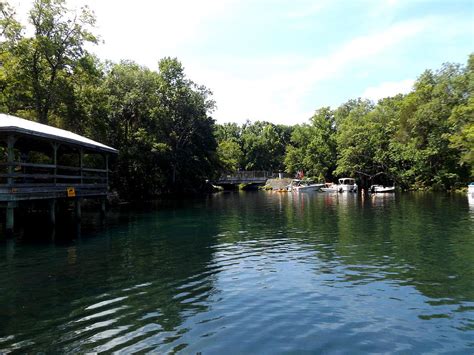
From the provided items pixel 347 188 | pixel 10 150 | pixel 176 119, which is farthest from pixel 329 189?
pixel 10 150

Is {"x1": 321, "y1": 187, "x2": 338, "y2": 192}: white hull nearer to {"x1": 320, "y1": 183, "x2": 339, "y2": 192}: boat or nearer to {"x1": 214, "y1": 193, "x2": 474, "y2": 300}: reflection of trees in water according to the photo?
{"x1": 320, "y1": 183, "x2": 339, "y2": 192}: boat

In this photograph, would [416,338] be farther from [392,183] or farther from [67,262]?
[392,183]

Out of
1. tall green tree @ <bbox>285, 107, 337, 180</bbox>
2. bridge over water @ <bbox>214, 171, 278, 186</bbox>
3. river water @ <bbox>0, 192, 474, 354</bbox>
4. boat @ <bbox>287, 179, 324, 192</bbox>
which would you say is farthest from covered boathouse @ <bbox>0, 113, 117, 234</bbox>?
tall green tree @ <bbox>285, 107, 337, 180</bbox>

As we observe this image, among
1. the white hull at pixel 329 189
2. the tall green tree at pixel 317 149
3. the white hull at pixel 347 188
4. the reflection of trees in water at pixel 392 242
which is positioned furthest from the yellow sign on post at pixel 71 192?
the tall green tree at pixel 317 149

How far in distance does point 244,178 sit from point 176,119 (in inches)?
1325

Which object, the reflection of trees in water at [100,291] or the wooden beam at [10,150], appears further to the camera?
the wooden beam at [10,150]

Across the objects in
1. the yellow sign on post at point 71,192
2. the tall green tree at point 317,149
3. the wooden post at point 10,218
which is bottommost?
the wooden post at point 10,218

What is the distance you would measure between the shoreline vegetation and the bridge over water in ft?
14.7

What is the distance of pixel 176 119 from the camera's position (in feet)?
197

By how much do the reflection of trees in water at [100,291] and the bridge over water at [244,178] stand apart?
68597 mm

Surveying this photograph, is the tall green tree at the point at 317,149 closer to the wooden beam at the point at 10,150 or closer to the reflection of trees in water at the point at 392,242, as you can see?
the reflection of trees in water at the point at 392,242

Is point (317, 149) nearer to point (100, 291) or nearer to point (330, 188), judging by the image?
point (330, 188)

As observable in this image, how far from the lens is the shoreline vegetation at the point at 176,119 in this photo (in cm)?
3159

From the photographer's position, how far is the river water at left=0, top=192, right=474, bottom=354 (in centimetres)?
700
